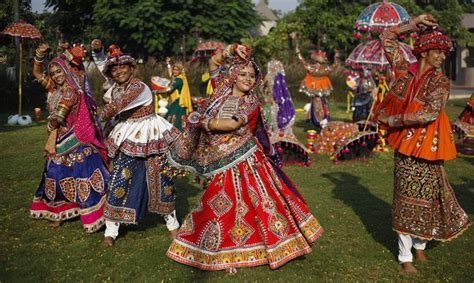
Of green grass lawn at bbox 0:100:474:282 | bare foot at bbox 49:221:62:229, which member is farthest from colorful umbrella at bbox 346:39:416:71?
bare foot at bbox 49:221:62:229

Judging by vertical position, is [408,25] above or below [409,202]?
above

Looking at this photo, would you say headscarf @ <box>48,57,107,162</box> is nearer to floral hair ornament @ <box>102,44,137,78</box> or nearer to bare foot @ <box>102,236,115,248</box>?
floral hair ornament @ <box>102,44,137,78</box>

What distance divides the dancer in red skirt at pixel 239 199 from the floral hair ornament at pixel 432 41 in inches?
66.3

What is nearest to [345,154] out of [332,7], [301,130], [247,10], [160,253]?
[301,130]

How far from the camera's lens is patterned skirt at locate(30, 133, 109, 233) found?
639 cm

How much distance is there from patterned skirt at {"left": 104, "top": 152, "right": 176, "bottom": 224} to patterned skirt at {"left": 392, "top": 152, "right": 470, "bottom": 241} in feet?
9.48

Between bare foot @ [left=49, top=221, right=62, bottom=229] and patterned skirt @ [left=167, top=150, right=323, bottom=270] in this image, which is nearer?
patterned skirt @ [left=167, top=150, right=323, bottom=270]

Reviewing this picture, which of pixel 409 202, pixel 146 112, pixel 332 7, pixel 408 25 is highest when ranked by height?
pixel 332 7

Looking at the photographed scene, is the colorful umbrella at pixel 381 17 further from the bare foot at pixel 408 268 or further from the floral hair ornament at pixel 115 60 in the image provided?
the bare foot at pixel 408 268

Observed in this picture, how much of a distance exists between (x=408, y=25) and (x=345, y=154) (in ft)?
20.0

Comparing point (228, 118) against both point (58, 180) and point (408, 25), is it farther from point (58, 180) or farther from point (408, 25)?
point (58, 180)

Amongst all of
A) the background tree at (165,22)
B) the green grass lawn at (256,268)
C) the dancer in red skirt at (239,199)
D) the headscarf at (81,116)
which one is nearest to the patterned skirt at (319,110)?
the green grass lawn at (256,268)

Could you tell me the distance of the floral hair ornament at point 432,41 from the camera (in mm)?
4715

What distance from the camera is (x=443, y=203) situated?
4.89 m
